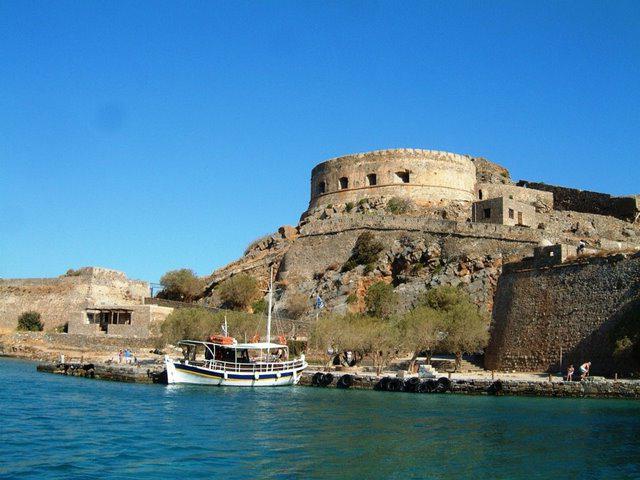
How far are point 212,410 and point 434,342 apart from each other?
40.5ft

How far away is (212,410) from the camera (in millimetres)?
22984

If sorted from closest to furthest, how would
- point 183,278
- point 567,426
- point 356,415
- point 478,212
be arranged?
point 567,426, point 356,415, point 478,212, point 183,278

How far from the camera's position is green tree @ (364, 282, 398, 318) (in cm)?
3975

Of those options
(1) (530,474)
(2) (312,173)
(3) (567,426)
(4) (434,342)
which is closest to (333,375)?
(4) (434,342)

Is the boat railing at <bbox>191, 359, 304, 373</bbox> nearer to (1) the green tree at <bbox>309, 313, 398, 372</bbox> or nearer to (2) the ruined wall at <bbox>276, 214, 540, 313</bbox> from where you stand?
(1) the green tree at <bbox>309, 313, 398, 372</bbox>

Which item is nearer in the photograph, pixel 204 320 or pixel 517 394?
pixel 517 394

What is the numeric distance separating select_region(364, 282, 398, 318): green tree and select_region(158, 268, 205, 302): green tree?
14628 millimetres

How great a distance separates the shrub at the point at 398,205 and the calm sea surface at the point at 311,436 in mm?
23676

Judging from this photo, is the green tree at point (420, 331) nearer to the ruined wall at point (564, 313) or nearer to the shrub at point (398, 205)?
the ruined wall at point (564, 313)

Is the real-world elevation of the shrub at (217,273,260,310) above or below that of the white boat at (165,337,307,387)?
above

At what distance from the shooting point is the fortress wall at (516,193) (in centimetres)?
5122

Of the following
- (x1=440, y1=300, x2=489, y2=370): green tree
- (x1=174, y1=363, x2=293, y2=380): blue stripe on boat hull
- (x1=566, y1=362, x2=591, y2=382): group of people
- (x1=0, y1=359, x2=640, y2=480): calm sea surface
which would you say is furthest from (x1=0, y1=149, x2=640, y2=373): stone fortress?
(x1=174, y1=363, x2=293, y2=380): blue stripe on boat hull

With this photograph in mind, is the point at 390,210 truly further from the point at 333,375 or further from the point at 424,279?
the point at 333,375

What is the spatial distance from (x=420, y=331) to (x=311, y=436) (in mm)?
14737
